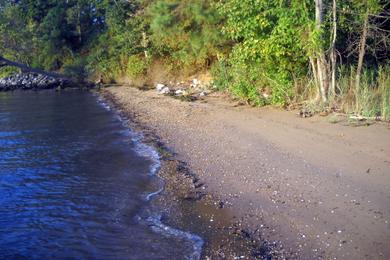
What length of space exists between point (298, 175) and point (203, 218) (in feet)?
7.30

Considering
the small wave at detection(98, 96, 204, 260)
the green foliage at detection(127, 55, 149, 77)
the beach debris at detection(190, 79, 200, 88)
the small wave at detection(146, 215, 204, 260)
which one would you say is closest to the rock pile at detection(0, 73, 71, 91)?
the green foliage at detection(127, 55, 149, 77)

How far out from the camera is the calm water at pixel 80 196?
6348 millimetres

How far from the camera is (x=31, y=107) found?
21.6 meters

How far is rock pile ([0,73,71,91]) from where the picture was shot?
107 ft

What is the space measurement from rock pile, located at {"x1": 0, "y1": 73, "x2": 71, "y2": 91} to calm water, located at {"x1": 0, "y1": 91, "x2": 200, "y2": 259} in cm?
1744

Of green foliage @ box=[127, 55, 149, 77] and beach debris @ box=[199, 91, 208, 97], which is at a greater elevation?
green foliage @ box=[127, 55, 149, 77]

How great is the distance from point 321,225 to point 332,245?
0.56 meters

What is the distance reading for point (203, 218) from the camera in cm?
709

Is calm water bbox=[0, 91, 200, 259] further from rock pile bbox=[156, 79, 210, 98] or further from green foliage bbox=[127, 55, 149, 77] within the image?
green foliage bbox=[127, 55, 149, 77]

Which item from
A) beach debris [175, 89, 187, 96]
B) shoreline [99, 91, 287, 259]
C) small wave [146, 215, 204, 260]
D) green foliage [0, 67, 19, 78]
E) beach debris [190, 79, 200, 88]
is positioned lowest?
small wave [146, 215, 204, 260]

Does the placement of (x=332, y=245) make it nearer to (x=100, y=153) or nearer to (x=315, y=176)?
(x=315, y=176)

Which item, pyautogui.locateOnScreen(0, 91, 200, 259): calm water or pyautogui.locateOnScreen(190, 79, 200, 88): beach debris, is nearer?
pyautogui.locateOnScreen(0, 91, 200, 259): calm water

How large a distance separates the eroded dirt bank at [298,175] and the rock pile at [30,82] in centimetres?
2088

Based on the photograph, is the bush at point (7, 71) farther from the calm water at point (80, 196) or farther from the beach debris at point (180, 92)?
the calm water at point (80, 196)
